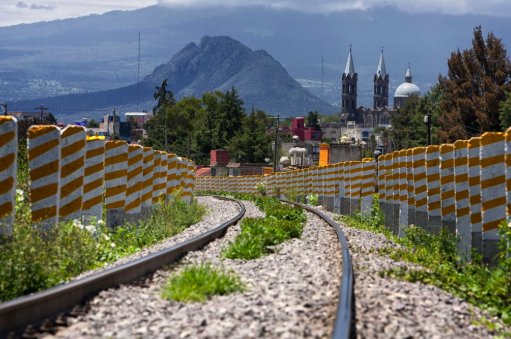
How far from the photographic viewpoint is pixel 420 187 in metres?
14.7

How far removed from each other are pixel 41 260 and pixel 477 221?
5.76 m

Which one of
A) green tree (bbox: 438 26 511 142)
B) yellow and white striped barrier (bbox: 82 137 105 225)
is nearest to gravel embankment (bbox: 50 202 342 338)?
yellow and white striped barrier (bbox: 82 137 105 225)

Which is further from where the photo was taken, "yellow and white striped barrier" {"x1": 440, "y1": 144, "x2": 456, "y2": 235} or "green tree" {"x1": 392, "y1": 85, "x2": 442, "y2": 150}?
"green tree" {"x1": 392, "y1": 85, "x2": 442, "y2": 150}

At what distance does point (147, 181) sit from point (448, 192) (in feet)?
24.2

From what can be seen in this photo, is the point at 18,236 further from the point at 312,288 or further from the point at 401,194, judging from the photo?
the point at 401,194

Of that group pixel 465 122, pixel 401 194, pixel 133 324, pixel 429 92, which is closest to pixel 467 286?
pixel 133 324

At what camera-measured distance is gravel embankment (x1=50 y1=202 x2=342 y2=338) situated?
5.93 meters

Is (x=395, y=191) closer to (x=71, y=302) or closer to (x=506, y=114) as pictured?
(x=71, y=302)

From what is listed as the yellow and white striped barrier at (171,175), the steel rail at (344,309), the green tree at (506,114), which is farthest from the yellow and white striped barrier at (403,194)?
the green tree at (506,114)

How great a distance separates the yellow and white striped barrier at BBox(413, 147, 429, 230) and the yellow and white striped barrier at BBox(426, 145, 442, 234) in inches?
24.6

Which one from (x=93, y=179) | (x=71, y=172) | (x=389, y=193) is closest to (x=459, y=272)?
(x=71, y=172)

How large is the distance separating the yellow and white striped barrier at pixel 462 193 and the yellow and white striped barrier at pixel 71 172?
5.38m

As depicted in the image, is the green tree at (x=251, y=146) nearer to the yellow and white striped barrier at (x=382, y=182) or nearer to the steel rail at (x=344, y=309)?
the yellow and white striped barrier at (x=382, y=182)

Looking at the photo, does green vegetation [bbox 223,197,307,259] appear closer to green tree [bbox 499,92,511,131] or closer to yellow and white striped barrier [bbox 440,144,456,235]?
yellow and white striped barrier [bbox 440,144,456,235]
